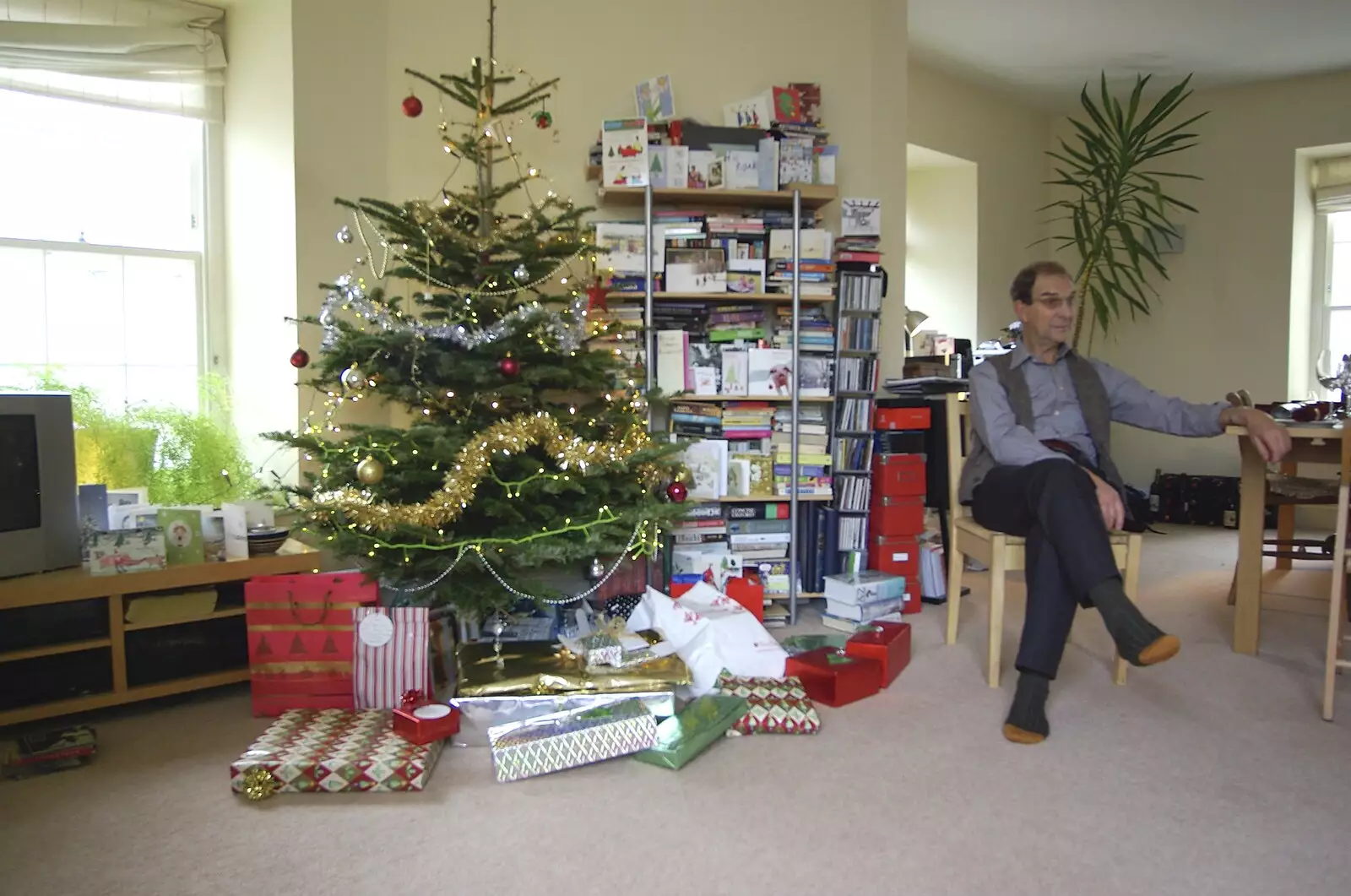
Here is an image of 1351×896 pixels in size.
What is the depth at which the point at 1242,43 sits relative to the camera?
485cm

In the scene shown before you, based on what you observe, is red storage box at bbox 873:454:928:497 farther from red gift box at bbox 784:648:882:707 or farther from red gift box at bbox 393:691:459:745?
red gift box at bbox 393:691:459:745

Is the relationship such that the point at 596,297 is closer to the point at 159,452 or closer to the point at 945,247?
the point at 159,452

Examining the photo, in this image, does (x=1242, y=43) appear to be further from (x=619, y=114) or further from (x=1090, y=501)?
(x=1090, y=501)

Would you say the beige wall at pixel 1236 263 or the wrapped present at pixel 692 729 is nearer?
the wrapped present at pixel 692 729

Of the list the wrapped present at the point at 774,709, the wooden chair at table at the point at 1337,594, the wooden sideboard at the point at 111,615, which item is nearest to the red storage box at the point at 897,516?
the wrapped present at the point at 774,709

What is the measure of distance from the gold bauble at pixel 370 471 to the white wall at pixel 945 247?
400 cm

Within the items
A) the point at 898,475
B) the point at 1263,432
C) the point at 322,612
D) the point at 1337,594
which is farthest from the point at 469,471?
the point at 1337,594

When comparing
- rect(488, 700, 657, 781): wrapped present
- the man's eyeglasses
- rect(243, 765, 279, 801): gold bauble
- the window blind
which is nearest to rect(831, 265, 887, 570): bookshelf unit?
the man's eyeglasses

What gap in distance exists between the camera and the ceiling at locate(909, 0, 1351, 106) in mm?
4407

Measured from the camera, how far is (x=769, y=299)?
10.9ft

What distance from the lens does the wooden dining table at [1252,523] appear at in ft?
9.05

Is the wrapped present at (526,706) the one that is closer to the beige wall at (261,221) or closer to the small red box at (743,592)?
the small red box at (743,592)

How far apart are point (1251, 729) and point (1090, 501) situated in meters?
0.69

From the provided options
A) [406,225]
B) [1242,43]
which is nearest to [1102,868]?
[406,225]
